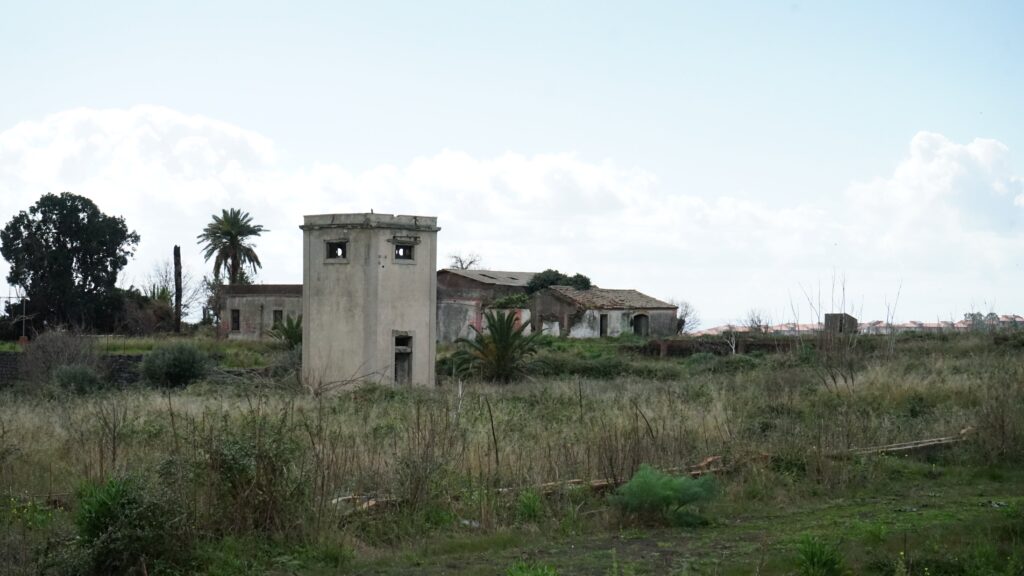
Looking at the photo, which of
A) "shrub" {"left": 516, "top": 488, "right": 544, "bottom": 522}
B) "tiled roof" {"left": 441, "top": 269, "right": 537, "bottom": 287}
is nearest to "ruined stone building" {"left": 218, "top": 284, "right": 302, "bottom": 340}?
"tiled roof" {"left": 441, "top": 269, "right": 537, "bottom": 287}

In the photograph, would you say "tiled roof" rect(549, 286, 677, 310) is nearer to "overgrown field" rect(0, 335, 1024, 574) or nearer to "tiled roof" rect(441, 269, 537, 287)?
"tiled roof" rect(441, 269, 537, 287)

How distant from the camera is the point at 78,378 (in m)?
26.0

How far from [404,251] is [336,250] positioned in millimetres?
1751

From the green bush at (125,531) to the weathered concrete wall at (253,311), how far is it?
141 ft

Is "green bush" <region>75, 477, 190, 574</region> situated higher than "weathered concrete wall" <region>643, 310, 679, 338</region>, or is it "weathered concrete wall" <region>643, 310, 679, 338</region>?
"weathered concrete wall" <region>643, 310, 679, 338</region>

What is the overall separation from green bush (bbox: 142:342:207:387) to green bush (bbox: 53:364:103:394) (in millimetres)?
1953

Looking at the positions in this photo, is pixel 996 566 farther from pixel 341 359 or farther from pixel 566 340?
pixel 566 340

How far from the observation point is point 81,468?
392 inches

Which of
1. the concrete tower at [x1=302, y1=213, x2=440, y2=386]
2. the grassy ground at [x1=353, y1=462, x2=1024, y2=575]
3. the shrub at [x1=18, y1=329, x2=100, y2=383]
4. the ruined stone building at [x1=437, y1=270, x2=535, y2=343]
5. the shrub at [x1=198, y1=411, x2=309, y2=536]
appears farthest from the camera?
the ruined stone building at [x1=437, y1=270, x2=535, y2=343]

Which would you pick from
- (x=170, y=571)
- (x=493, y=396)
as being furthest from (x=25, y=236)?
(x=170, y=571)

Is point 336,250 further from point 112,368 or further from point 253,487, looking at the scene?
point 253,487

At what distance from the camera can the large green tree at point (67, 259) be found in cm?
5347

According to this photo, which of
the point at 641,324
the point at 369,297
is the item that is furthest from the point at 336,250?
the point at 641,324

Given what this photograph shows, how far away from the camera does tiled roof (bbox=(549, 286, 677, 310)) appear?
5131 cm
